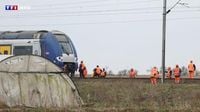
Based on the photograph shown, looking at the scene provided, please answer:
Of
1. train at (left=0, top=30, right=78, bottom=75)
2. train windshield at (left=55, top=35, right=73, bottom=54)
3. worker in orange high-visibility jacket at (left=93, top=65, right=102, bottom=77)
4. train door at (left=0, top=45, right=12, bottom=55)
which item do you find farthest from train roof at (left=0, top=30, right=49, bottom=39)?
worker in orange high-visibility jacket at (left=93, top=65, right=102, bottom=77)

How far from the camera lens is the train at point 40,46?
33594 mm

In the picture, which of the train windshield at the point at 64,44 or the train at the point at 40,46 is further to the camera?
the train windshield at the point at 64,44

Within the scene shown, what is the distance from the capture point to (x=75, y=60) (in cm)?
3556

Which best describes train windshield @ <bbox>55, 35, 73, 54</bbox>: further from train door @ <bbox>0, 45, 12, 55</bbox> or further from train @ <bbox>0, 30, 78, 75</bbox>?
train door @ <bbox>0, 45, 12, 55</bbox>

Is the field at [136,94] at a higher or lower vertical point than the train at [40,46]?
lower

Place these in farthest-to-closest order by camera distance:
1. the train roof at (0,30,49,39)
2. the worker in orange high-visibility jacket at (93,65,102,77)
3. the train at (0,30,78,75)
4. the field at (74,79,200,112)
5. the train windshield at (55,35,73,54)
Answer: the worker in orange high-visibility jacket at (93,65,102,77) → the train windshield at (55,35,73,54) → the train roof at (0,30,49,39) → the train at (0,30,78,75) → the field at (74,79,200,112)

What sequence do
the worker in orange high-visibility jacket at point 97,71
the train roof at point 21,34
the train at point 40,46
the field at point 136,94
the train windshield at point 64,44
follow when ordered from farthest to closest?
the worker in orange high-visibility jacket at point 97,71
the train windshield at point 64,44
the train roof at point 21,34
the train at point 40,46
the field at point 136,94

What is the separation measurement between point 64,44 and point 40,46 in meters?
2.03

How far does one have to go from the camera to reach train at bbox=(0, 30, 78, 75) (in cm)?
3359

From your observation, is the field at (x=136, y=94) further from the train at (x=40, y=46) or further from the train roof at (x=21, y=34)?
the train roof at (x=21, y=34)

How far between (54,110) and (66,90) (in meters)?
2.91

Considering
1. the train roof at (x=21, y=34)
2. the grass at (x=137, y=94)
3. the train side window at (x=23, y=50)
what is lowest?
the grass at (x=137, y=94)

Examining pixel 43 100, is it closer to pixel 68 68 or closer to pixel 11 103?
pixel 11 103

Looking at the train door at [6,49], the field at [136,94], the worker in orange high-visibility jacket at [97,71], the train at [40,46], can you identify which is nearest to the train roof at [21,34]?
the train at [40,46]
